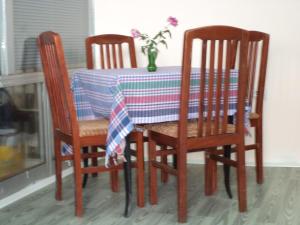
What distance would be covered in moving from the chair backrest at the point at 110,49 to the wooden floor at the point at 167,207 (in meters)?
0.88

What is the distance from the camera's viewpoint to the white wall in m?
3.63

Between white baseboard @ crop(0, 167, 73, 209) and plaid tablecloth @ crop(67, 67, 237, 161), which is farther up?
plaid tablecloth @ crop(67, 67, 237, 161)

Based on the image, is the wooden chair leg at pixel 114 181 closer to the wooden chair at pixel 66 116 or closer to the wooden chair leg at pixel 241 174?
the wooden chair at pixel 66 116

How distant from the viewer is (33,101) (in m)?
3.29

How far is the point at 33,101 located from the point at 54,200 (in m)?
0.71

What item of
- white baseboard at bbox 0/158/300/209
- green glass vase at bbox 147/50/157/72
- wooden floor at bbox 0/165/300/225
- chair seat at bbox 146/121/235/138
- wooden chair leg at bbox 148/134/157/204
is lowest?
wooden floor at bbox 0/165/300/225

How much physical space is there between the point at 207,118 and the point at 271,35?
4.61 ft

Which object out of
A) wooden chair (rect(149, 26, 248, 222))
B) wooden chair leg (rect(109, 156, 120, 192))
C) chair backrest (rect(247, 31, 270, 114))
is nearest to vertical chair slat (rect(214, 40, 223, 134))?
wooden chair (rect(149, 26, 248, 222))

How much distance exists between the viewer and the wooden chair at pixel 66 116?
2549mm

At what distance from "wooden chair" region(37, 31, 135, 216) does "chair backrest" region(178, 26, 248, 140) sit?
20.2 inches

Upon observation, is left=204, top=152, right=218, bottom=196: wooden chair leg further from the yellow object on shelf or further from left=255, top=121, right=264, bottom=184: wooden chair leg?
the yellow object on shelf

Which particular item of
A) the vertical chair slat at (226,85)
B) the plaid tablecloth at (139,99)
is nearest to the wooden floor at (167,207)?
the plaid tablecloth at (139,99)

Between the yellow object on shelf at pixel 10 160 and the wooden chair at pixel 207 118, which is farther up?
the wooden chair at pixel 207 118

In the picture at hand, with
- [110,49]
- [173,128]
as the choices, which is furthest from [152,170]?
[110,49]
